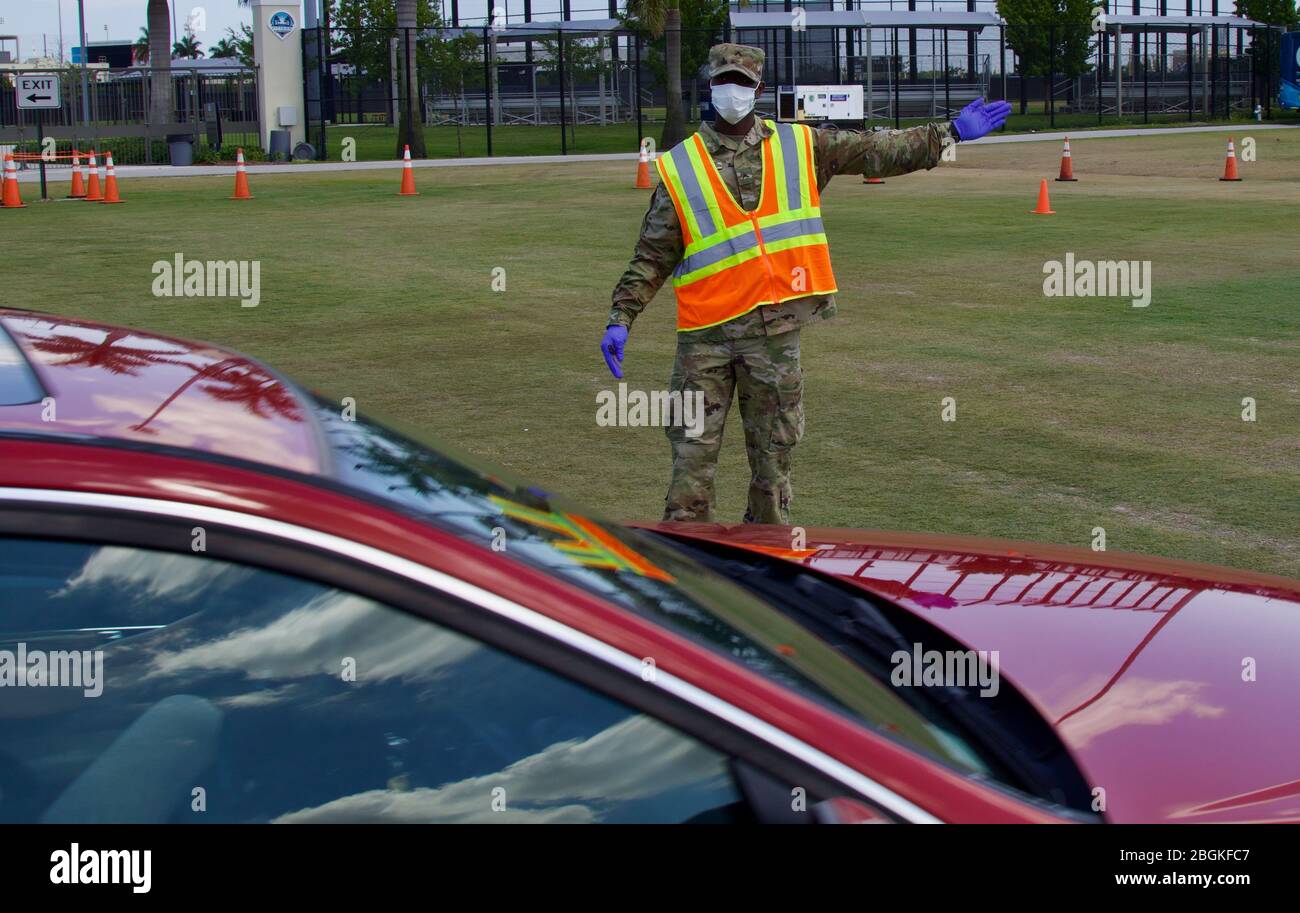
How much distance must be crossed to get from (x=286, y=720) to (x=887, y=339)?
962cm

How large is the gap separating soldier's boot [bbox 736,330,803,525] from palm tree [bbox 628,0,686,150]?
3241cm

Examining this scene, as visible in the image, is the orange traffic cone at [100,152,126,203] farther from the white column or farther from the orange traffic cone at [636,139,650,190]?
the white column

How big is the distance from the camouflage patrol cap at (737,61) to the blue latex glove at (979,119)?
0.80 metres

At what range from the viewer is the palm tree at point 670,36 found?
37.7 m

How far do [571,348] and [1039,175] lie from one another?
18.0 metres

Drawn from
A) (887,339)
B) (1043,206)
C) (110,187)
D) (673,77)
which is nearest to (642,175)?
(1043,206)

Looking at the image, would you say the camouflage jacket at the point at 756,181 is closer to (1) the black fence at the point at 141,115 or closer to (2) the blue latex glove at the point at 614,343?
(2) the blue latex glove at the point at 614,343

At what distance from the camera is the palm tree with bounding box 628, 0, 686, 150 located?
3769 centimetres

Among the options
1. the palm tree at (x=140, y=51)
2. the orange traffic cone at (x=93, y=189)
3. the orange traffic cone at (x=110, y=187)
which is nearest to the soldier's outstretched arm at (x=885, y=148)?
the orange traffic cone at (x=110, y=187)

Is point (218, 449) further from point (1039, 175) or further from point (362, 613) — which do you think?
point (1039, 175)

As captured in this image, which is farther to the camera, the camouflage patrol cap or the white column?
the white column

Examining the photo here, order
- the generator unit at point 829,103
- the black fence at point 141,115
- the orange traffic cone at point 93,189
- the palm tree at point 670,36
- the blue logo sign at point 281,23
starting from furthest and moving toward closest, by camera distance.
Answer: the palm tree at point 670,36
the black fence at point 141,115
the blue logo sign at point 281,23
the generator unit at point 829,103
the orange traffic cone at point 93,189

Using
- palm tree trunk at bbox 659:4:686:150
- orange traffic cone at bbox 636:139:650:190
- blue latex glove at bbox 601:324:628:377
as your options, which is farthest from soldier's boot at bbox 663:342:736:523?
palm tree trunk at bbox 659:4:686:150
